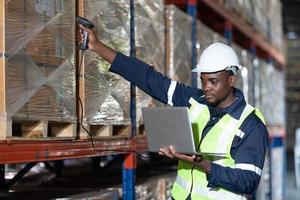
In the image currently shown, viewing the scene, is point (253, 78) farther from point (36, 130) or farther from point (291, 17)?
point (291, 17)

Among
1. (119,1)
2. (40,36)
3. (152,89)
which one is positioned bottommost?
(152,89)

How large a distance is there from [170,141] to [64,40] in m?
0.89

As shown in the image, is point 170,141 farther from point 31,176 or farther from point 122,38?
point 31,176

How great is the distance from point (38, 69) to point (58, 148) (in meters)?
0.56

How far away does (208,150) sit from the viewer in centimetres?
362

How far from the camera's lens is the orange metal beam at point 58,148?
3070mm

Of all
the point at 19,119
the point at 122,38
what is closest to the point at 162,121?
the point at 19,119

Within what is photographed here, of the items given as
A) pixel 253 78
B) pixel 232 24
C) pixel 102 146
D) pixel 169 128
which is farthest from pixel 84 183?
pixel 253 78

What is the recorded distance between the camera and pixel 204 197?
11.9 feet

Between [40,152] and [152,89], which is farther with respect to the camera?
[152,89]

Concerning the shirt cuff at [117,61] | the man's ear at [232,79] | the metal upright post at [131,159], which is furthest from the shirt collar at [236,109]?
the metal upright post at [131,159]

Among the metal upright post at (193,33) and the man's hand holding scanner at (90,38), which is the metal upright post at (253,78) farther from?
the man's hand holding scanner at (90,38)

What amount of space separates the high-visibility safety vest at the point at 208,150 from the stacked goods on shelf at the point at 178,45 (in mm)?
1776

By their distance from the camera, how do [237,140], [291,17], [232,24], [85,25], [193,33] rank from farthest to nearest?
[291,17] < [232,24] < [193,33] < [85,25] < [237,140]
